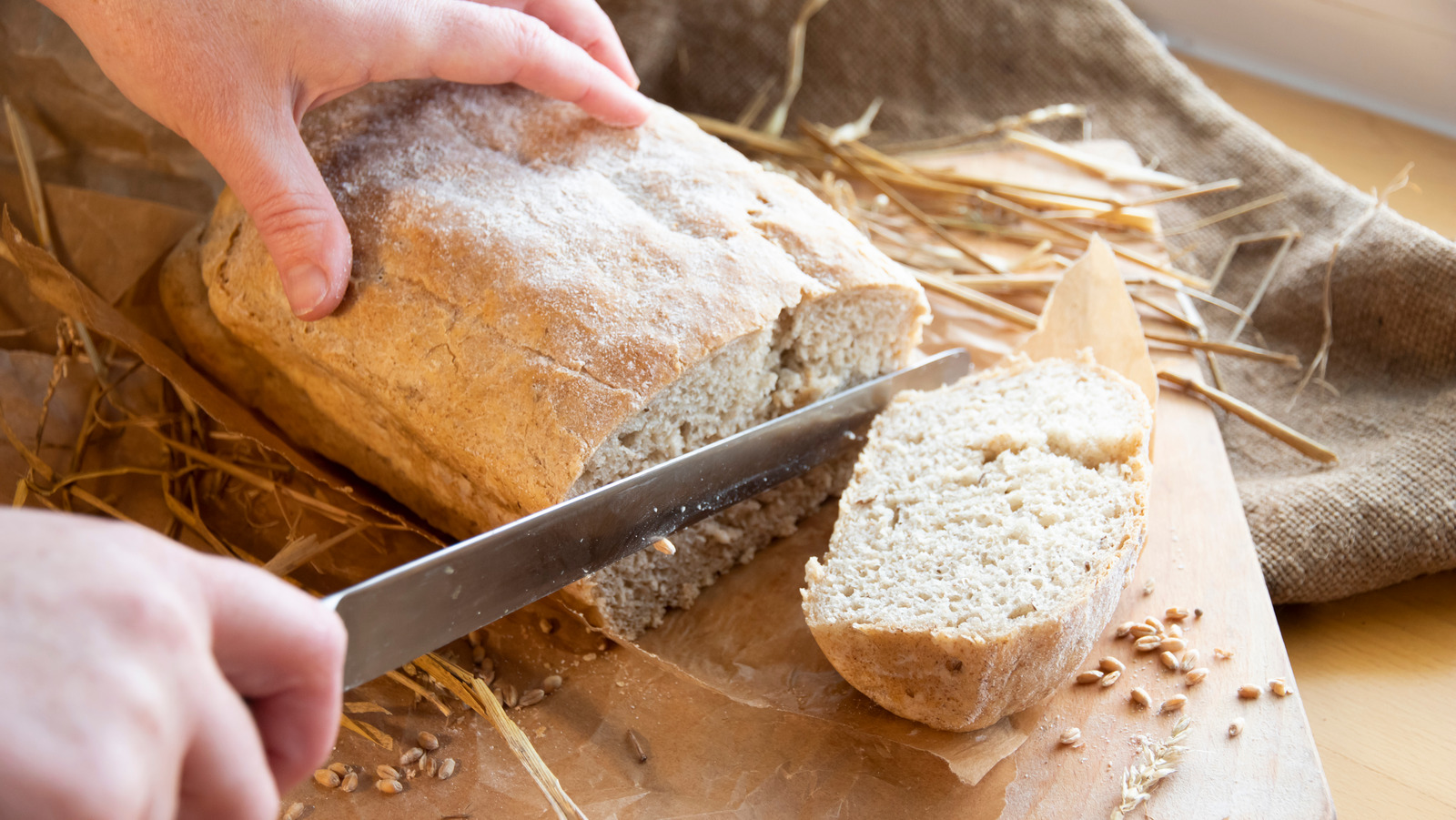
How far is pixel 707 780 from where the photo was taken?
Answer: 2092 millimetres

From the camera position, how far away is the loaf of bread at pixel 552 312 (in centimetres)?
217

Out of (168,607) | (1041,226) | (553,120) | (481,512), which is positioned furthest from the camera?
(1041,226)

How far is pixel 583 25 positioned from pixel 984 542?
5.70ft

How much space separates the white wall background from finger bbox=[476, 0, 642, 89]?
2534 mm

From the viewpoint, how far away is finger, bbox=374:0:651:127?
7.86ft

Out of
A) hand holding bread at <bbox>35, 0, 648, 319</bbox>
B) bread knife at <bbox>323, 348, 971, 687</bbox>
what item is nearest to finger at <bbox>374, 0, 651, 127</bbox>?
hand holding bread at <bbox>35, 0, 648, 319</bbox>

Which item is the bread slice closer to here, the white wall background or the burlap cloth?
the burlap cloth

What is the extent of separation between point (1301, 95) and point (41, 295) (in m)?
4.44

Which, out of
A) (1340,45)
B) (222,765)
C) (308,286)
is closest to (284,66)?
(308,286)

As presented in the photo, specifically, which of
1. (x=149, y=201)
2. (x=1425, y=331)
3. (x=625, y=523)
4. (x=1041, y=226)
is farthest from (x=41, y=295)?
(x=1425, y=331)

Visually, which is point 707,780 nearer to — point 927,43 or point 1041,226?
point 1041,226

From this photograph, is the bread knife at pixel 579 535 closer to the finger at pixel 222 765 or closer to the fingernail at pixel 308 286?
the finger at pixel 222 765


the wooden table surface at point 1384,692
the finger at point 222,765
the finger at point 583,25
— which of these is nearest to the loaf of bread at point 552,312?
the finger at point 583,25

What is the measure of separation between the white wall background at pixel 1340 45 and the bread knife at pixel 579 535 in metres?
2.37
